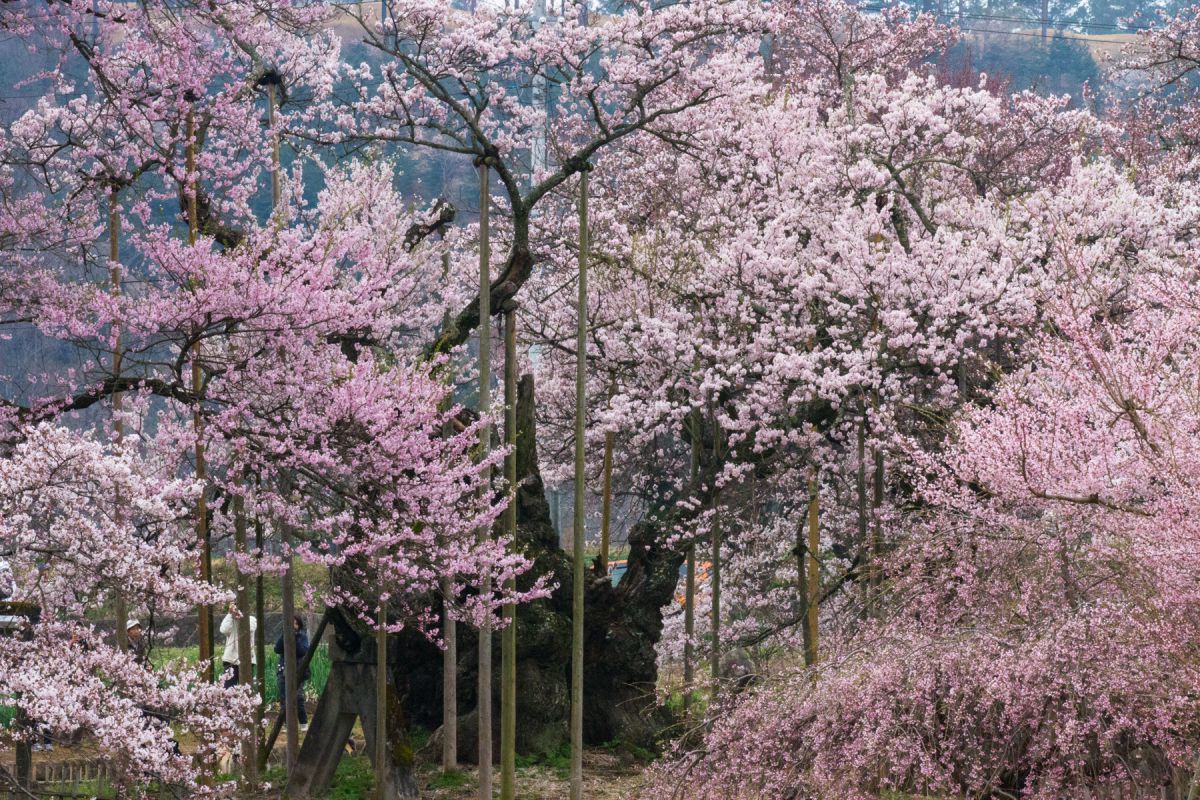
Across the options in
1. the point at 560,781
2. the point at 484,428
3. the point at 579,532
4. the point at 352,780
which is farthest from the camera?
the point at 560,781

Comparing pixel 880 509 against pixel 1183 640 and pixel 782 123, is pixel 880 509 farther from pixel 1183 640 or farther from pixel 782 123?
pixel 1183 640

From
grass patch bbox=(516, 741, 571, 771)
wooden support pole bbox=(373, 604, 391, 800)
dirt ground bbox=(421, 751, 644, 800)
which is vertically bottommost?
dirt ground bbox=(421, 751, 644, 800)

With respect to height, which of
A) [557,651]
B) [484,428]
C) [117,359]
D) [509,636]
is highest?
[117,359]

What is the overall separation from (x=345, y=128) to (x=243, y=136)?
1326 mm

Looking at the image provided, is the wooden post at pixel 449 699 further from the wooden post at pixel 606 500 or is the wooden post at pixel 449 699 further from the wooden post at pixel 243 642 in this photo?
the wooden post at pixel 606 500

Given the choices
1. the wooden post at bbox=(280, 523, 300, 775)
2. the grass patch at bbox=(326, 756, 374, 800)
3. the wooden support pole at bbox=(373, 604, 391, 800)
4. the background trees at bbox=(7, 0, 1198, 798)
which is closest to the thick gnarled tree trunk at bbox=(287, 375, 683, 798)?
the background trees at bbox=(7, 0, 1198, 798)

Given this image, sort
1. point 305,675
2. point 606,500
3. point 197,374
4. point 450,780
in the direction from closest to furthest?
point 197,374 < point 450,780 < point 305,675 < point 606,500

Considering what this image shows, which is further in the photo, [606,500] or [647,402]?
[606,500]

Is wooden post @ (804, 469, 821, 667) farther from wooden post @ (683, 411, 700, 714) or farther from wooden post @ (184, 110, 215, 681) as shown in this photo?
Result: wooden post @ (184, 110, 215, 681)

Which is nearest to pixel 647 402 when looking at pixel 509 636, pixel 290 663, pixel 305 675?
pixel 509 636

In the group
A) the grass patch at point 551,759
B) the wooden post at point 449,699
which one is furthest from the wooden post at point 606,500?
the wooden post at point 449,699

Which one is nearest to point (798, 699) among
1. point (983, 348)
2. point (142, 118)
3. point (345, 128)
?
point (142, 118)

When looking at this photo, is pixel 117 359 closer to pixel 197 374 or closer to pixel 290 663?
pixel 197 374

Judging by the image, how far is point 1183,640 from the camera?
6.49 meters
